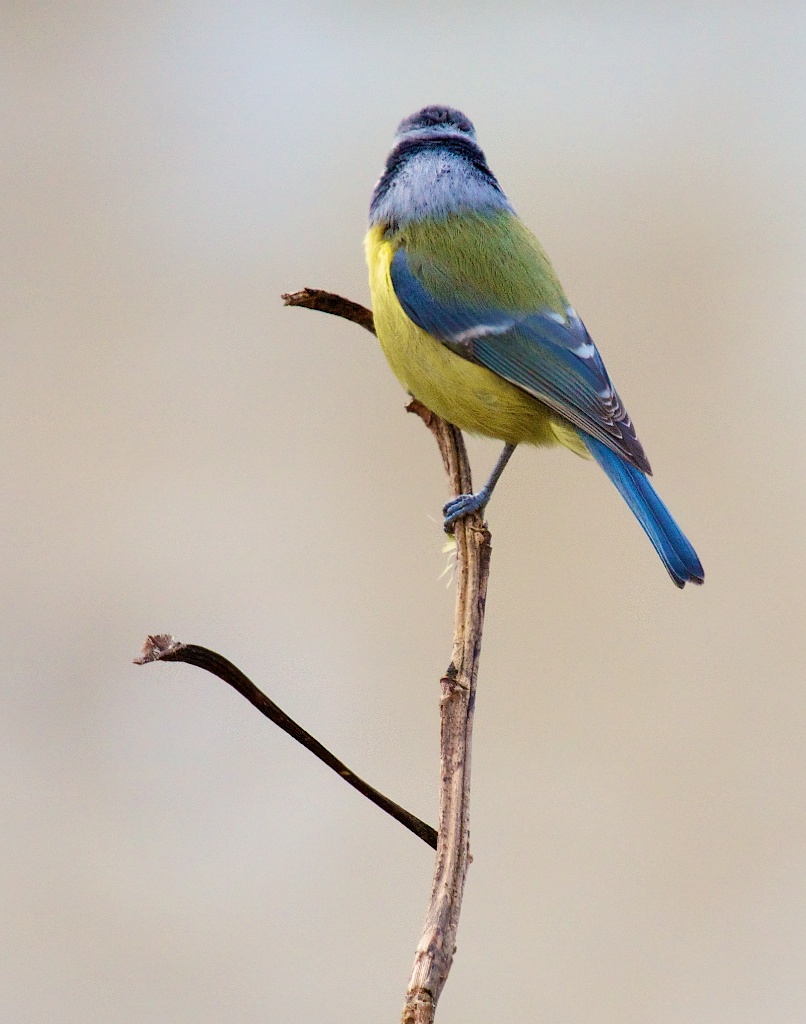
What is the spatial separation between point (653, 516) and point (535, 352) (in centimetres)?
19

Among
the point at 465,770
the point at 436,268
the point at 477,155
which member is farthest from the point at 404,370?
the point at 465,770

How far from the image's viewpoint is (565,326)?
0.93 metres

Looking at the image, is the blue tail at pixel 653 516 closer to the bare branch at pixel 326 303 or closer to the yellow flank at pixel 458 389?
the yellow flank at pixel 458 389

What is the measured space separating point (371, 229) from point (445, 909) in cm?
74

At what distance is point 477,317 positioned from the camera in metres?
0.90

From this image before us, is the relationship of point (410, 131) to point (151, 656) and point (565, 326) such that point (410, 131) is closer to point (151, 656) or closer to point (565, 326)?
point (565, 326)

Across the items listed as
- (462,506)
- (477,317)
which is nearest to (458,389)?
(477,317)

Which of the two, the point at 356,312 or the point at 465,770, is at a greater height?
the point at 356,312

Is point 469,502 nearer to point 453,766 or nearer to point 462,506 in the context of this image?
point 462,506

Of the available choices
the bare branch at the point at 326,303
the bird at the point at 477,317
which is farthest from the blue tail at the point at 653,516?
the bare branch at the point at 326,303

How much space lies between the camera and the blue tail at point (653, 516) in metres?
0.71

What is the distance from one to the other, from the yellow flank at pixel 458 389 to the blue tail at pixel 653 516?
3 cm

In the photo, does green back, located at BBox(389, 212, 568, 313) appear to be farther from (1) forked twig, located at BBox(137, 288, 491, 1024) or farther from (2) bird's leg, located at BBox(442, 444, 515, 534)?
(1) forked twig, located at BBox(137, 288, 491, 1024)

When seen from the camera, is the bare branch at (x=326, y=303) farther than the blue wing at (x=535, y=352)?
No
